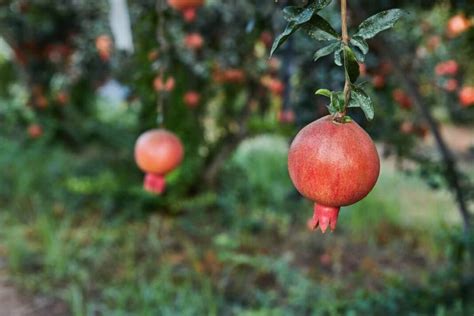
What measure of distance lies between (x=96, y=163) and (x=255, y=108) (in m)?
1.17

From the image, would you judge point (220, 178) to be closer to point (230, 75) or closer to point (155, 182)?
point (230, 75)

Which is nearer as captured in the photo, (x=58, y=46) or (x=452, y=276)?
(x=452, y=276)

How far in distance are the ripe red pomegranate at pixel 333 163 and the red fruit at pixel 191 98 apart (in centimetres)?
242

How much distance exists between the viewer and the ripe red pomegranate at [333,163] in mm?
542

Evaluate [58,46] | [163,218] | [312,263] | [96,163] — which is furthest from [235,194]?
[58,46]

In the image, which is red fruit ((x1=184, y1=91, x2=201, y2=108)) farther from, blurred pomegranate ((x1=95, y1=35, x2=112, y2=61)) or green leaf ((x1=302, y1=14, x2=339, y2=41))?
green leaf ((x1=302, y1=14, x2=339, y2=41))

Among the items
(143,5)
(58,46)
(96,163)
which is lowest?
(96,163)

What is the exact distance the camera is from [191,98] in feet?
9.66

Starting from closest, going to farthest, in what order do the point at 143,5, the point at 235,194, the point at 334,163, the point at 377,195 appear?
the point at 334,163 < the point at 143,5 < the point at 235,194 < the point at 377,195

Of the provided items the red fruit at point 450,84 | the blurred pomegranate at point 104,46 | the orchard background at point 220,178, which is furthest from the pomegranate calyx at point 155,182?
the blurred pomegranate at point 104,46

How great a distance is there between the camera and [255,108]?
3.33 m

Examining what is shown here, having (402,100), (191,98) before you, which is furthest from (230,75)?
(402,100)

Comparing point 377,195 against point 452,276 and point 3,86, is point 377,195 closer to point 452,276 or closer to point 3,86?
point 452,276

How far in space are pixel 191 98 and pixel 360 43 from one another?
2.43 m
